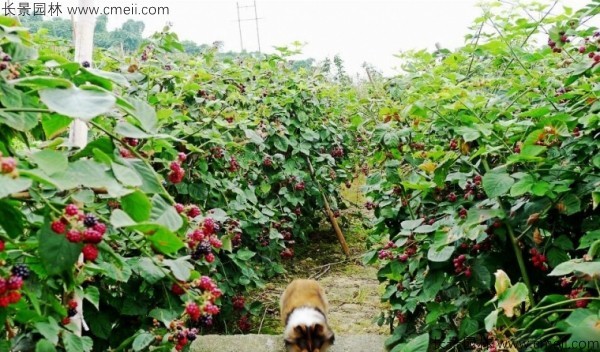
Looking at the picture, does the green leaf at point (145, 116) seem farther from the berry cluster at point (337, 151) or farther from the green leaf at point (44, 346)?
the berry cluster at point (337, 151)

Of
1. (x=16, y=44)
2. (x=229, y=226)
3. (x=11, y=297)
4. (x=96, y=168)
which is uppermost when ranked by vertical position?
(x=16, y=44)

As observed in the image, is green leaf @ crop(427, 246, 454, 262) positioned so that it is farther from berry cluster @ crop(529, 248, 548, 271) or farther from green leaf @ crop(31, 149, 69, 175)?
green leaf @ crop(31, 149, 69, 175)

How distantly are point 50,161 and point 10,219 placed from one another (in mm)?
137

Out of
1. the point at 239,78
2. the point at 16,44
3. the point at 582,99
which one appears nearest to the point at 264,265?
the point at 239,78

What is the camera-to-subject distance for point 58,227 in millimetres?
872

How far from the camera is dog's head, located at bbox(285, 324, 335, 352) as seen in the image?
123 inches

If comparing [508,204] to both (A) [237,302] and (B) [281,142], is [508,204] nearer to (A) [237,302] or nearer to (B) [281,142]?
(A) [237,302]

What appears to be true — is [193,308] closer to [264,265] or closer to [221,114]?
[221,114]

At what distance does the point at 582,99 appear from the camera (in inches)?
67.6

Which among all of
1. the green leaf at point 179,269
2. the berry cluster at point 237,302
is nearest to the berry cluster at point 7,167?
the green leaf at point 179,269

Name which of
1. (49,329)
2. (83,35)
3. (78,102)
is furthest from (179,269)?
(83,35)

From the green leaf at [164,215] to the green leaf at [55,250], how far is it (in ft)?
0.42

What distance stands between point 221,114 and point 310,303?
1.35 m

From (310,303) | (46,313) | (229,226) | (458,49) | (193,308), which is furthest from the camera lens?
(310,303)
